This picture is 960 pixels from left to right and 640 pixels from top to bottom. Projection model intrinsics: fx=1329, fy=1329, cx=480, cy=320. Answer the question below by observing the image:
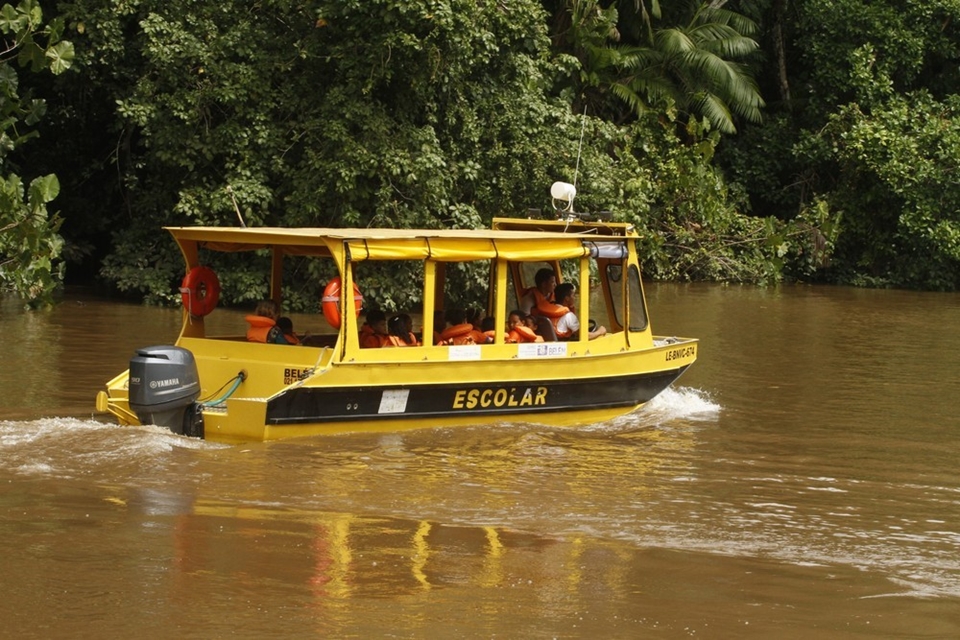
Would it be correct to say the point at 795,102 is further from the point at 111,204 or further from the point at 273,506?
the point at 273,506

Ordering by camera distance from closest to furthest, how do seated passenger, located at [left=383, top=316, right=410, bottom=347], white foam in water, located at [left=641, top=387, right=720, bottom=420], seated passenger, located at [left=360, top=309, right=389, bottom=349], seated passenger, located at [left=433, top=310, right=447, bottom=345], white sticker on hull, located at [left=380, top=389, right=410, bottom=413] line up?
white sticker on hull, located at [left=380, top=389, right=410, bottom=413]
seated passenger, located at [left=360, top=309, right=389, bottom=349]
seated passenger, located at [left=383, top=316, right=410, bottom=347]
seated passenger, located at [left=433, top=310, right=447, bottom=345]
white foam in water, located at [left=641, top=387, right=720, bottom=420]

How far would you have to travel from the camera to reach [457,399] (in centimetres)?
1041

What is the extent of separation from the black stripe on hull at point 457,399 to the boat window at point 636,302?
1.51 feet

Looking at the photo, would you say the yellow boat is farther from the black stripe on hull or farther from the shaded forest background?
the shaded forest background

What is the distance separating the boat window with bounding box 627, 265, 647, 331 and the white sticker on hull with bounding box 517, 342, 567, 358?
3.37 feet

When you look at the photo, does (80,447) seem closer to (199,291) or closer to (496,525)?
(199,291)

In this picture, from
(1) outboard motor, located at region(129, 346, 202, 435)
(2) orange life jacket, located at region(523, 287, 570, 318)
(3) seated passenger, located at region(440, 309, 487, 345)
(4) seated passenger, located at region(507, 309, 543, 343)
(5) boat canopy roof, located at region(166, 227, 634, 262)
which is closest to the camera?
(1) outboard motor, located at region(129, 346, 202, 435)

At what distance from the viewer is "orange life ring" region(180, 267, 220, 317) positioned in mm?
10781

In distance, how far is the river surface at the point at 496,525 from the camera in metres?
6.25

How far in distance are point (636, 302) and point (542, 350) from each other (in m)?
1.35

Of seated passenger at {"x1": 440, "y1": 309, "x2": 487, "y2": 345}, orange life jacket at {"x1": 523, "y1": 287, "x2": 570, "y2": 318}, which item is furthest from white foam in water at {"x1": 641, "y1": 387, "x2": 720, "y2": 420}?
seated passenger at {"x1": 440, "y1": 309, "x2": 487, "y2": 345}

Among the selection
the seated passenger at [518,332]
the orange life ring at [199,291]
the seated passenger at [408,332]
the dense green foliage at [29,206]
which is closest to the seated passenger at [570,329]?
the seated passenger at [518,332]

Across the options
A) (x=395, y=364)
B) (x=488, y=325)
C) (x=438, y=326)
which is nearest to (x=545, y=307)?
(x=488, y=325)

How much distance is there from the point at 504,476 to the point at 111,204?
14.8 m
